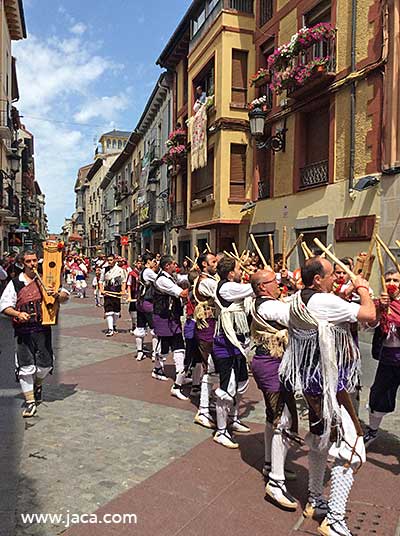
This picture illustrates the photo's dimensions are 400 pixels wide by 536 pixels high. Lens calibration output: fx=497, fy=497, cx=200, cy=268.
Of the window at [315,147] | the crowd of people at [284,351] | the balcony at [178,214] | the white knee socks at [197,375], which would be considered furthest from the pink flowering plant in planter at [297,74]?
the balcony at [178,214]

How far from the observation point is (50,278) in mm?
5906

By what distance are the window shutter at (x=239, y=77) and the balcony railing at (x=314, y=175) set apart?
14.9 feet

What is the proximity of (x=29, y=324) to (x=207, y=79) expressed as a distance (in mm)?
14917

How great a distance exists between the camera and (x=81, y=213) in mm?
93938

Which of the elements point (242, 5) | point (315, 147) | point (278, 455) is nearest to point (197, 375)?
point (278, 455)

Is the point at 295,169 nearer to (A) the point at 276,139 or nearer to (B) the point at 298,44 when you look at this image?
(A) the point at 276,139

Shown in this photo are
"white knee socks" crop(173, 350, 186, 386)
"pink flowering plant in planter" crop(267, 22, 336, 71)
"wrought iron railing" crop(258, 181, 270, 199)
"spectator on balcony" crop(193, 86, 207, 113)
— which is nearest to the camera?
"white knee socks" crop(173, 350, 186, 386)

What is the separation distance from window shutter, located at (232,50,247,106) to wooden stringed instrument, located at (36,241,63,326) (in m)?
11.8

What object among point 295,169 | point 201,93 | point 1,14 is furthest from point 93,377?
point 1,14

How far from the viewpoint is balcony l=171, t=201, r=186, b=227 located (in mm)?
21997

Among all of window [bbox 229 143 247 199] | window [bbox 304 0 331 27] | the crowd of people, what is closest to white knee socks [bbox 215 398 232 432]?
the crowd of people

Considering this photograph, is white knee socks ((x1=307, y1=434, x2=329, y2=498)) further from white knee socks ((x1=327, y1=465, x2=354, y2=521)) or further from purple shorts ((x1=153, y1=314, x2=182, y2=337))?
purple shorts ((x1=153, y1=314, x2=182, y2=337))

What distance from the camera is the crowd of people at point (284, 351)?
10.8ft

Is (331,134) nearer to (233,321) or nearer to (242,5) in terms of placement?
(242,5)
